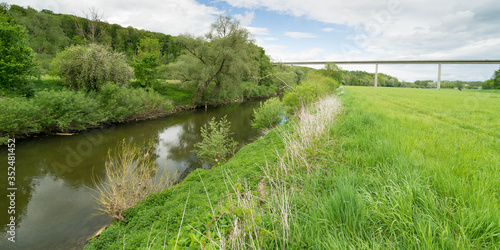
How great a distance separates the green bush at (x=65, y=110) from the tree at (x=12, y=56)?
2924 millimetres

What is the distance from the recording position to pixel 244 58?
28922 millimetres

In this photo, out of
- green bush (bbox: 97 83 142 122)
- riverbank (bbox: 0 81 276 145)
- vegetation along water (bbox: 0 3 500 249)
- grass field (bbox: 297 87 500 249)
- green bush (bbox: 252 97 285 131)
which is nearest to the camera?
grass field (bbox: 297 87 500 249)

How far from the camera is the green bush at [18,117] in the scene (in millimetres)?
9898

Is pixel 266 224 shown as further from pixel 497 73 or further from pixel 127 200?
pixel 497 73

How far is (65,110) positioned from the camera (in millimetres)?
12523

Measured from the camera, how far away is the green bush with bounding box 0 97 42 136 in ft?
32.5

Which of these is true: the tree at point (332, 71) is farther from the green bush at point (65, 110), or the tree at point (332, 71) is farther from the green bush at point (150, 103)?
the green bush at point (65, 110)

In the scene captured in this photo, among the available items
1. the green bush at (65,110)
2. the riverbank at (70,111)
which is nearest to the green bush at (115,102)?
the riverbank at (70,111)

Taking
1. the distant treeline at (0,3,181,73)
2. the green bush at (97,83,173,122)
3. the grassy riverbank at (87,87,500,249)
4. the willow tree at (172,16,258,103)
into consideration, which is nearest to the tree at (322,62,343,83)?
the willow tree at (172,16,258,103)

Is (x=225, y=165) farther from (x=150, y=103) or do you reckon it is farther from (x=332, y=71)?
(x=332, y=71)

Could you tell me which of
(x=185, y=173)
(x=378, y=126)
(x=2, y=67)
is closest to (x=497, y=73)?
(x=378, y=126)

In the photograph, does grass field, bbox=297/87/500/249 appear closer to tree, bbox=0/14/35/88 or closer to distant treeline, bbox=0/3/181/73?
tree, bbox=0/14/35/88

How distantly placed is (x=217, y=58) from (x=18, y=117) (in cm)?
1969

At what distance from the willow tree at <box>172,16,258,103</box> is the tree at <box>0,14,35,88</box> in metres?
13.4
